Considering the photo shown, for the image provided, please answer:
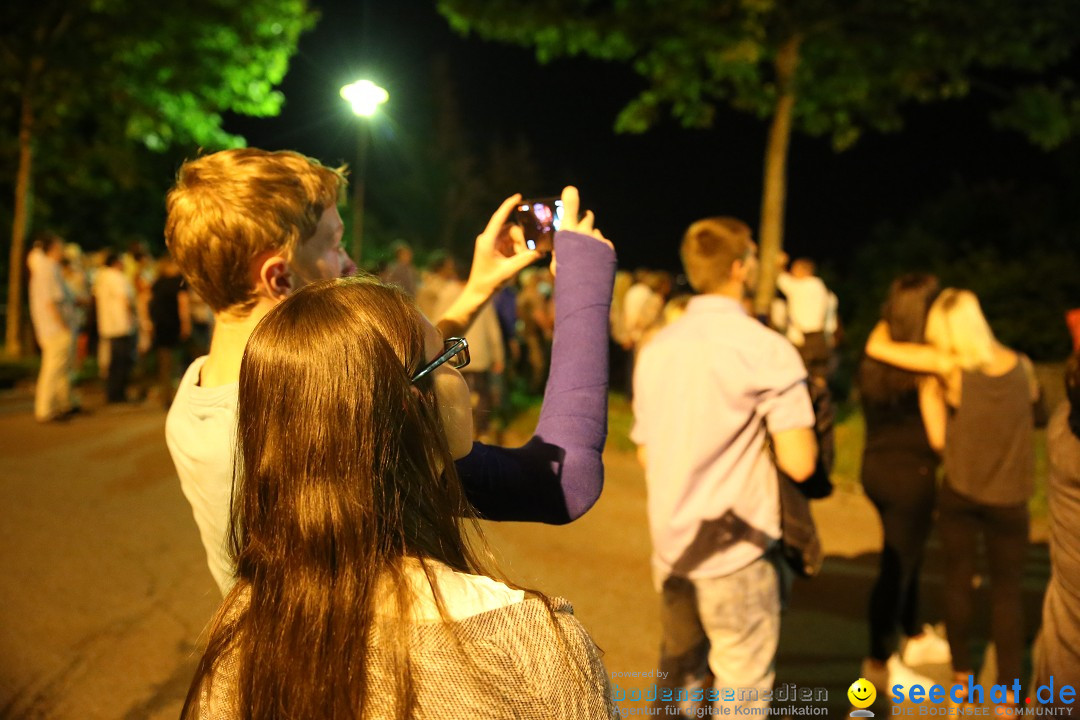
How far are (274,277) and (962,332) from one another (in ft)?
10.4

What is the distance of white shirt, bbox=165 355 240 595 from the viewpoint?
5.70 feet

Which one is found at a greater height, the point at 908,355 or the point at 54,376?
the point at 908,355

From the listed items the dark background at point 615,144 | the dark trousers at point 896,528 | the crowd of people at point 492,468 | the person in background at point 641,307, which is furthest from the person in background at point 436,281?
the crowd of people at point 492,468

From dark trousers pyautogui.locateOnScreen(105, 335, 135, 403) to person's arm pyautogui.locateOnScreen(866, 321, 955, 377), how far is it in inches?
374

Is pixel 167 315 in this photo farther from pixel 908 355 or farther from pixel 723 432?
pixel 723 432

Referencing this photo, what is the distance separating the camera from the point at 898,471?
4125mm

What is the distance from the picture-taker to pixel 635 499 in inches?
298

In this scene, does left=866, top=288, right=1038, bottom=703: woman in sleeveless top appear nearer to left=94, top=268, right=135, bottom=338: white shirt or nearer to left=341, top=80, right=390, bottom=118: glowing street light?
left=341, top=80, right=390, bottom=118: glowing street light

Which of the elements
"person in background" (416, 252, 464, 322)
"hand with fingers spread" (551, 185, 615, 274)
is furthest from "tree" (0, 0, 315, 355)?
"hand with fingers spread" (551, 185, 615, 274)

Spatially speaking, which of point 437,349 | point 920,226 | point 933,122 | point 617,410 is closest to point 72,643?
point 437,349

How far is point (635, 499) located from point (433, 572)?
6.54 m

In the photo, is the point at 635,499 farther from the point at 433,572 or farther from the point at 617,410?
the point at 433,572

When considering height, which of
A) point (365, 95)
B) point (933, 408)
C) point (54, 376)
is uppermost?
point (365, 95)

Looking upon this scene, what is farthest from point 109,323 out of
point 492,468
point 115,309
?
point 492,468
